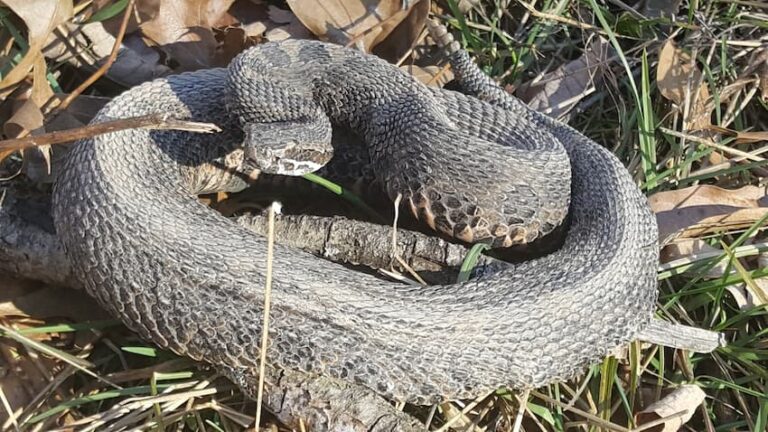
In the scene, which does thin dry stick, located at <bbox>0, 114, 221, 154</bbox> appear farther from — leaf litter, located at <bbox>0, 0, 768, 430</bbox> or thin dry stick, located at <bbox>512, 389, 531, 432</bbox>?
thin dry stick, located at <bbox>512, 389, 531, 432</bbox>

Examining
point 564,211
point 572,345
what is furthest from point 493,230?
point 572,345

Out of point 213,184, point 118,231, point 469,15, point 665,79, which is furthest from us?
point 469,15

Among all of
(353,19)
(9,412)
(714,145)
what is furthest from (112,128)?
(714,145)

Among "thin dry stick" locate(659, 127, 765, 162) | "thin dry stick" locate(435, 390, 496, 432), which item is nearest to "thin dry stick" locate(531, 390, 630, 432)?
"thin dry stick" locate(435, 390, 496, 432)

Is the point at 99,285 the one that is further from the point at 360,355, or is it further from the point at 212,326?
the point at 360,355

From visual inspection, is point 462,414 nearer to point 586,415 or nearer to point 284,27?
point 586,415

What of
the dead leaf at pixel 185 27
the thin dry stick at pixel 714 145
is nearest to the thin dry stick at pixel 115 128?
the dead leaf at pixel 185 27
